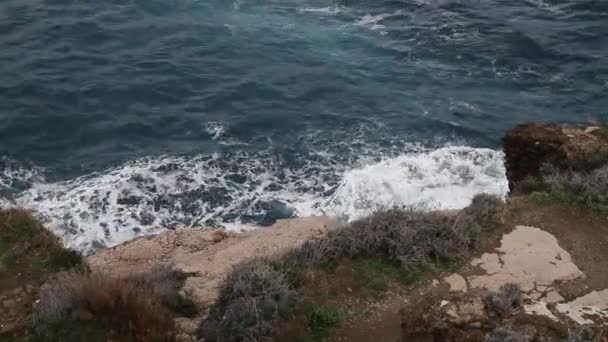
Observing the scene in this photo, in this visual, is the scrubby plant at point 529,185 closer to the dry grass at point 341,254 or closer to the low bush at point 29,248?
the dry grass at point 341,254

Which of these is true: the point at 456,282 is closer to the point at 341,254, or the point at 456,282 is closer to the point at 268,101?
the point at 341,254

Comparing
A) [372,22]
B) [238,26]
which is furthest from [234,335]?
[372,22]

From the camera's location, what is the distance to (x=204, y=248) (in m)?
14.4

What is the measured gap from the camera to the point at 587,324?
758 centimetres

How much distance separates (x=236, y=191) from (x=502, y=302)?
1061 cm

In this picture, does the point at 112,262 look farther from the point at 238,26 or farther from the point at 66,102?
the point at 238,26

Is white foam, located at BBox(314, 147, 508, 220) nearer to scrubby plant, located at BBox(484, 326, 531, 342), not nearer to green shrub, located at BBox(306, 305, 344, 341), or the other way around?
green shrub, located at BBox(306, 305, 344, 341)

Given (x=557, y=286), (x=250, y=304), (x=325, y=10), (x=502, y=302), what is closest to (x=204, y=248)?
(x=250, y=304)

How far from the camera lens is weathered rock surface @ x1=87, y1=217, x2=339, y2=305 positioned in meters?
12.8

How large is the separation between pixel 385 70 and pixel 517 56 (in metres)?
5.50

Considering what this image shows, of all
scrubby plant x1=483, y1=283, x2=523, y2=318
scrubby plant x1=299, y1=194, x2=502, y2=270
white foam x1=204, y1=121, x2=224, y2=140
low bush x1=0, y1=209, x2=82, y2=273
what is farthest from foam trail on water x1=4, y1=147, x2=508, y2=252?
scrubby plant x1=483, y1=283, x2=523, y2=318

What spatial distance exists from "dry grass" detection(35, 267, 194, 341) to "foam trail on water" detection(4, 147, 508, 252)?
21.3ft

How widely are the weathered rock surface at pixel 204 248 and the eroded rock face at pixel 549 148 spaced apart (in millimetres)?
4431

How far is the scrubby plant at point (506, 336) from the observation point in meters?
6.99
